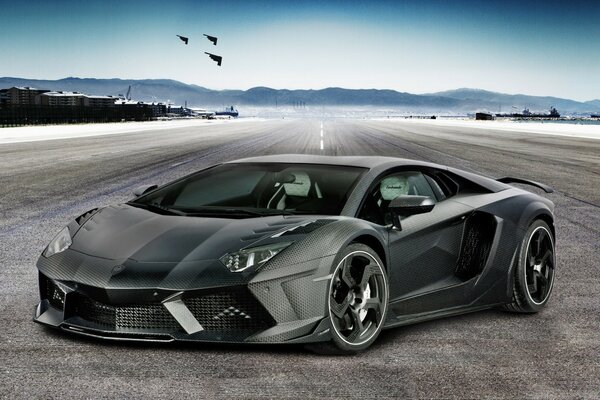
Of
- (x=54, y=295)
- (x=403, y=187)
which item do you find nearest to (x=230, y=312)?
(x=54, y=295)

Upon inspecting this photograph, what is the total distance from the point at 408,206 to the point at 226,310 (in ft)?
4.35

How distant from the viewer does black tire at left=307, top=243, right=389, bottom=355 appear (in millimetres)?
4664

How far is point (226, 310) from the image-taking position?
175 inches

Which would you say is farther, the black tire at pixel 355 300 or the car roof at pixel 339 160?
the car roof at pixel 339 160

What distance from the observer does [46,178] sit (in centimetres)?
1881

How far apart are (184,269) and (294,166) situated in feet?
5.18

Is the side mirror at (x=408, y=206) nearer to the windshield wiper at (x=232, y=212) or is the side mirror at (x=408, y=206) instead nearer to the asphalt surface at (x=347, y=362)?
the windshield wiper at (x=232, y=212)

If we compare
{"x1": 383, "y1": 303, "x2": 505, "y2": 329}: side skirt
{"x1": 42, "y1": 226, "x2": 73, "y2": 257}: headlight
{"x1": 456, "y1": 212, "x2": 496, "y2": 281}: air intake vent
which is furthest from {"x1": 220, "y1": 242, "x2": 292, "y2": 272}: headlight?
{"x1": 456, "y1": 212, "x2": 496, "y2": 281}: air intake vent

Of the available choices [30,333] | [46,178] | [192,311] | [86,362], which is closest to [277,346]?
[192,311]

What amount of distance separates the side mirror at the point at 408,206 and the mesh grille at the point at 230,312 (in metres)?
1.15

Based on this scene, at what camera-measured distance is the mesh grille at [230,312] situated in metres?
4.43

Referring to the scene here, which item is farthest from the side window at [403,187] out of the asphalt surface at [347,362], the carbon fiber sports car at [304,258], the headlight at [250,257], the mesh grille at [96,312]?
the mesh grille at [96,312]

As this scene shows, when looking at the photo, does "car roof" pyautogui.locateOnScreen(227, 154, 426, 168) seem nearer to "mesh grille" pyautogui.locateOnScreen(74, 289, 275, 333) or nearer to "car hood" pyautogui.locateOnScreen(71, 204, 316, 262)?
"car hood" pyautogui.locateOnScreen(71, 204, 316, 262)

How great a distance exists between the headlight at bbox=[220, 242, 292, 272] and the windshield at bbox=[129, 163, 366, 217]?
1.82 feet
